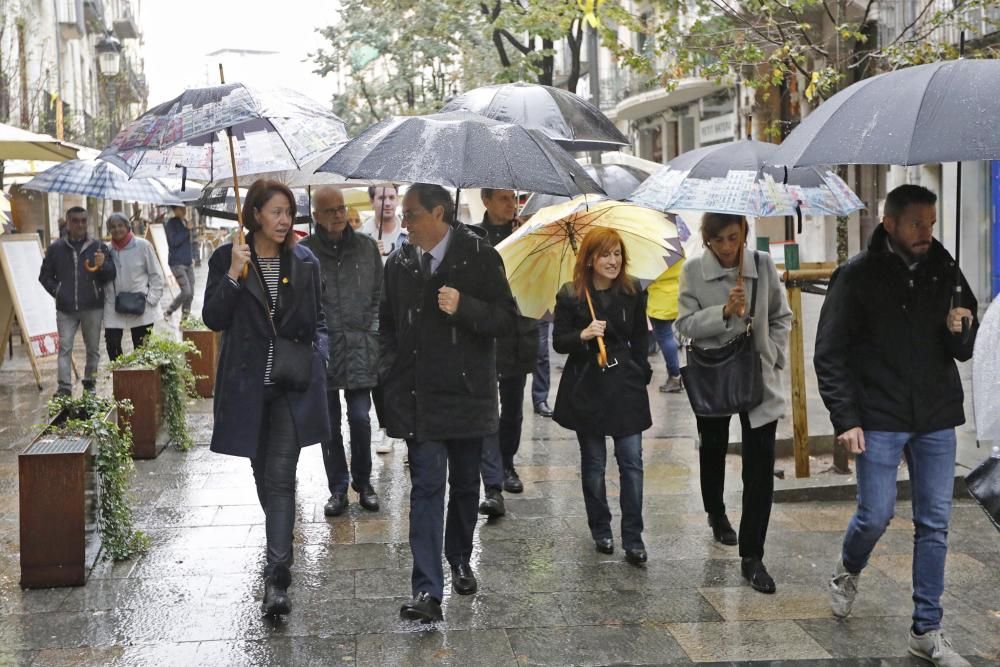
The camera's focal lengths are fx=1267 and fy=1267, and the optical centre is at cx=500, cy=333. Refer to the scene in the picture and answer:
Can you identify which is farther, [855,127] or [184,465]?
[184,465]

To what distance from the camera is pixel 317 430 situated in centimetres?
568

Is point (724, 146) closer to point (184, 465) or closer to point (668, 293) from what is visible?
point (184, 465)

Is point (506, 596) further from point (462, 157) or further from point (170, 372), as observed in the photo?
point (170, 372)

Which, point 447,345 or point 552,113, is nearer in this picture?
point 447,345

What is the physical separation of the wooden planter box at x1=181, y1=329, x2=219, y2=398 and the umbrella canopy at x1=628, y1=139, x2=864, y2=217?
279 inches

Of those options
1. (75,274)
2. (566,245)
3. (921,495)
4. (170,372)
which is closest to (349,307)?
(566,245)

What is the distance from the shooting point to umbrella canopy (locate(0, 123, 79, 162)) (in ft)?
36.2

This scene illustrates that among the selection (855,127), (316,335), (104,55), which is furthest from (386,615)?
(104,55)

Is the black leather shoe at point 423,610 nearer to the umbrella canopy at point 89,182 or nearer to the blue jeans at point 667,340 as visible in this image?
the umbrella canopy at point 89,182

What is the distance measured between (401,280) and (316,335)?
501mm

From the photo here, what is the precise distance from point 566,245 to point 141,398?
3.88m

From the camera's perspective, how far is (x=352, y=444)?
7773 mm

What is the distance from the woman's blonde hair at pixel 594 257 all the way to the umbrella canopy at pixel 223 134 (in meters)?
1.35

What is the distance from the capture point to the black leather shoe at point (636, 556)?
6.34 metres
